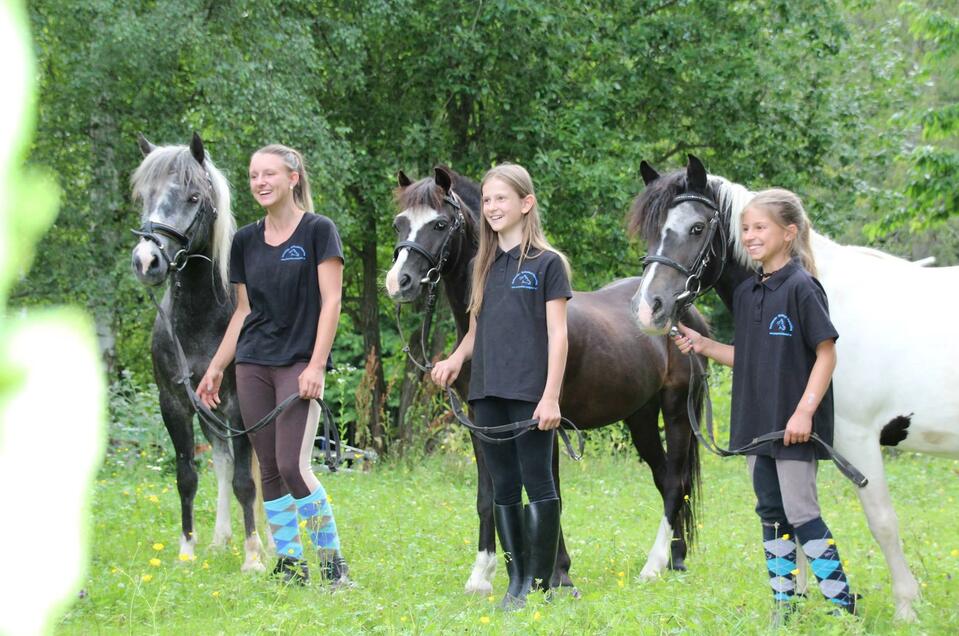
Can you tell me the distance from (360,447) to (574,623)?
8372mm

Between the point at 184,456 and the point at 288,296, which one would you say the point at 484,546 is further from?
the point at 184,456

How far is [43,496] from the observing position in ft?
2.20

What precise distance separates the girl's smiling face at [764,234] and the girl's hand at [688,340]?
15.9 inches

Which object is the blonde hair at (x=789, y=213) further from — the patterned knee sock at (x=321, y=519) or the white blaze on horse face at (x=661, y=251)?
the patterned knee sock at (x=321, y=519)

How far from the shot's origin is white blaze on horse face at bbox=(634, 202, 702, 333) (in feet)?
13.0

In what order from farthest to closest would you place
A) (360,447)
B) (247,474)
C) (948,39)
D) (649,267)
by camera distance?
(948,39), (360,447), (247,474), (649,267)

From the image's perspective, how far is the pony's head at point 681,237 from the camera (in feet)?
13.2

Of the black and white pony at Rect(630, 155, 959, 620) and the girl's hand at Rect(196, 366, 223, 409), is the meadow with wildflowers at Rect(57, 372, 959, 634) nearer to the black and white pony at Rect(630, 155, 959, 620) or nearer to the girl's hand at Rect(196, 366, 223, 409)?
the black and white pony at Rect(630, 155, 959, 620)

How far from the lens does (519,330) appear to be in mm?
4266

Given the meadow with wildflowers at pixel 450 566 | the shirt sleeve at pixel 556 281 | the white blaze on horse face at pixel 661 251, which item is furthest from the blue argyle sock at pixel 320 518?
the white blaze on horse face at pixel 661 251

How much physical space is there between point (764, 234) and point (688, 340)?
0.53 m

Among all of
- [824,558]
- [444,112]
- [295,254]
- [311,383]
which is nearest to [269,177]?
[295,254]

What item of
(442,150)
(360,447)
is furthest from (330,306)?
(442,150)

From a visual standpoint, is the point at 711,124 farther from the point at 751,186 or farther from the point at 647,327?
the point at 647,327
